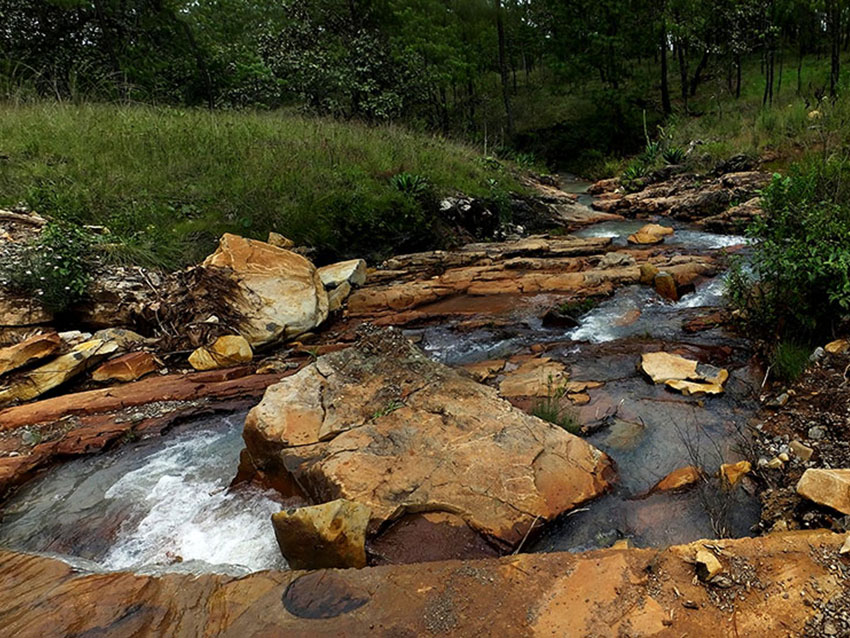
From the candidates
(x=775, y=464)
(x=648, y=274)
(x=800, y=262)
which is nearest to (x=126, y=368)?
(x=775, y=464)

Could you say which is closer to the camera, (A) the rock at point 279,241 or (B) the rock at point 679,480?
(B) the rock at point 679,480

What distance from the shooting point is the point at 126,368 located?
4.88 m

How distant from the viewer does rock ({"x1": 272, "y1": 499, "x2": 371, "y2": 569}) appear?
2.37 meters

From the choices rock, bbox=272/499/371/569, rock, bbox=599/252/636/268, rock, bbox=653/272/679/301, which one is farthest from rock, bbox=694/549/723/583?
rock, bbox=599/252/636/268

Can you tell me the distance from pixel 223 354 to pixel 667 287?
5.91 meters

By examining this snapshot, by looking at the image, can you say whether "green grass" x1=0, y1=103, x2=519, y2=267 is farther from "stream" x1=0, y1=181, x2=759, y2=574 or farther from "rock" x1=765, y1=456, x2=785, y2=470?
"rock" x1=765, y1=456, x2=785, y2=470

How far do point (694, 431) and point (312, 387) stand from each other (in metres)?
3.05

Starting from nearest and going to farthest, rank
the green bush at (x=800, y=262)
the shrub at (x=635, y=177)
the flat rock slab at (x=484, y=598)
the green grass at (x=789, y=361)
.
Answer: the flat rock slab at (x=484, y=598) → the green grass at (x=789, y=361) → the green bush at (x=800, y=262) → the shrub at (x=635, y=177)

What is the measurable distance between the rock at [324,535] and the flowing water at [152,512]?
13.2 inches

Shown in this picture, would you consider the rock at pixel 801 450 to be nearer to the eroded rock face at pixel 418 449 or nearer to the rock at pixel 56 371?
the eroded rock face at pixel 418 449

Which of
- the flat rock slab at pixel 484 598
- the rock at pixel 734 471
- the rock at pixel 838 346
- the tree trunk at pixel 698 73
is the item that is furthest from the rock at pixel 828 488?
the tree trunk at pixel 698 73

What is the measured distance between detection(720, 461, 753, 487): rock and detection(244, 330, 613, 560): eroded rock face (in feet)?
2.29

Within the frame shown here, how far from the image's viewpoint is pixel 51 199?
6.54 metres

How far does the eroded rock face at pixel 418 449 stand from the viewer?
2.78m
